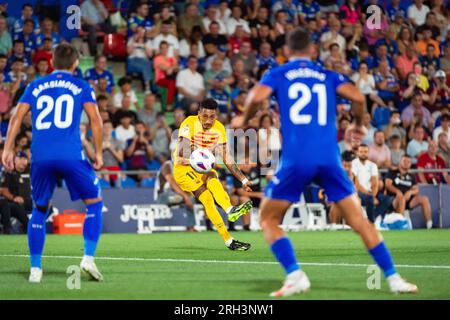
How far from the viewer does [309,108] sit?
350 inches

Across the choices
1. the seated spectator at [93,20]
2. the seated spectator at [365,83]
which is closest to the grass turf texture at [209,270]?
the seated spectator at [93,20]

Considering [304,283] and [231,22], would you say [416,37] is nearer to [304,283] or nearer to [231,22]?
[231,22]

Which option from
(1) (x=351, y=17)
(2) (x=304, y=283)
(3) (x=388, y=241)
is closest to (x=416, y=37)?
(1) (x=351, y=17)

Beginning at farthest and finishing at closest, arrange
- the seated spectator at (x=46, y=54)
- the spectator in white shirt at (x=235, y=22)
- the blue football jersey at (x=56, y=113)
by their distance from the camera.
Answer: the spectator in white shirt at (x=235, y=22), the seated spectator at (x=46, y=54), the blue football jersey at (x=56, y=113)

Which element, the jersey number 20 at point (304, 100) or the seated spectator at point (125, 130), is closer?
the jersey number 20 at point (304, 100)

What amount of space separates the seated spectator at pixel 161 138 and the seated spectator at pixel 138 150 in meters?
0.20

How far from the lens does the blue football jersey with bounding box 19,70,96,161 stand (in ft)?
33.3

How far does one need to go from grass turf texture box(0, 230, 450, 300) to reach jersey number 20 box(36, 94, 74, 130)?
1.70 m

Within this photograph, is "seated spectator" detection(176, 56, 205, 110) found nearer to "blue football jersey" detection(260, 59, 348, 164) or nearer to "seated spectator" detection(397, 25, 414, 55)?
"seated spectator" detection(397, 25, 414, 55)

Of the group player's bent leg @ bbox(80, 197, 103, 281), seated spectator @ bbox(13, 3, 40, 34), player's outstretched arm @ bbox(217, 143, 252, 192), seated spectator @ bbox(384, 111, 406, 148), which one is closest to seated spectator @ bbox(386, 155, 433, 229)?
seated spectator @ bbox(384, 111, 406, 148)

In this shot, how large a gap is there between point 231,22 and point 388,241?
33.4 feet

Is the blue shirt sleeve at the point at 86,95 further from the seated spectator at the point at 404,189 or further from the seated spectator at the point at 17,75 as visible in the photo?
the seated spectator at the point at 404,189

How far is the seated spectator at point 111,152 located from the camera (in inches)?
878

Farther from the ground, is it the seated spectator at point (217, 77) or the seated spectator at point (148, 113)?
the seated spectator at point (217, 77)
